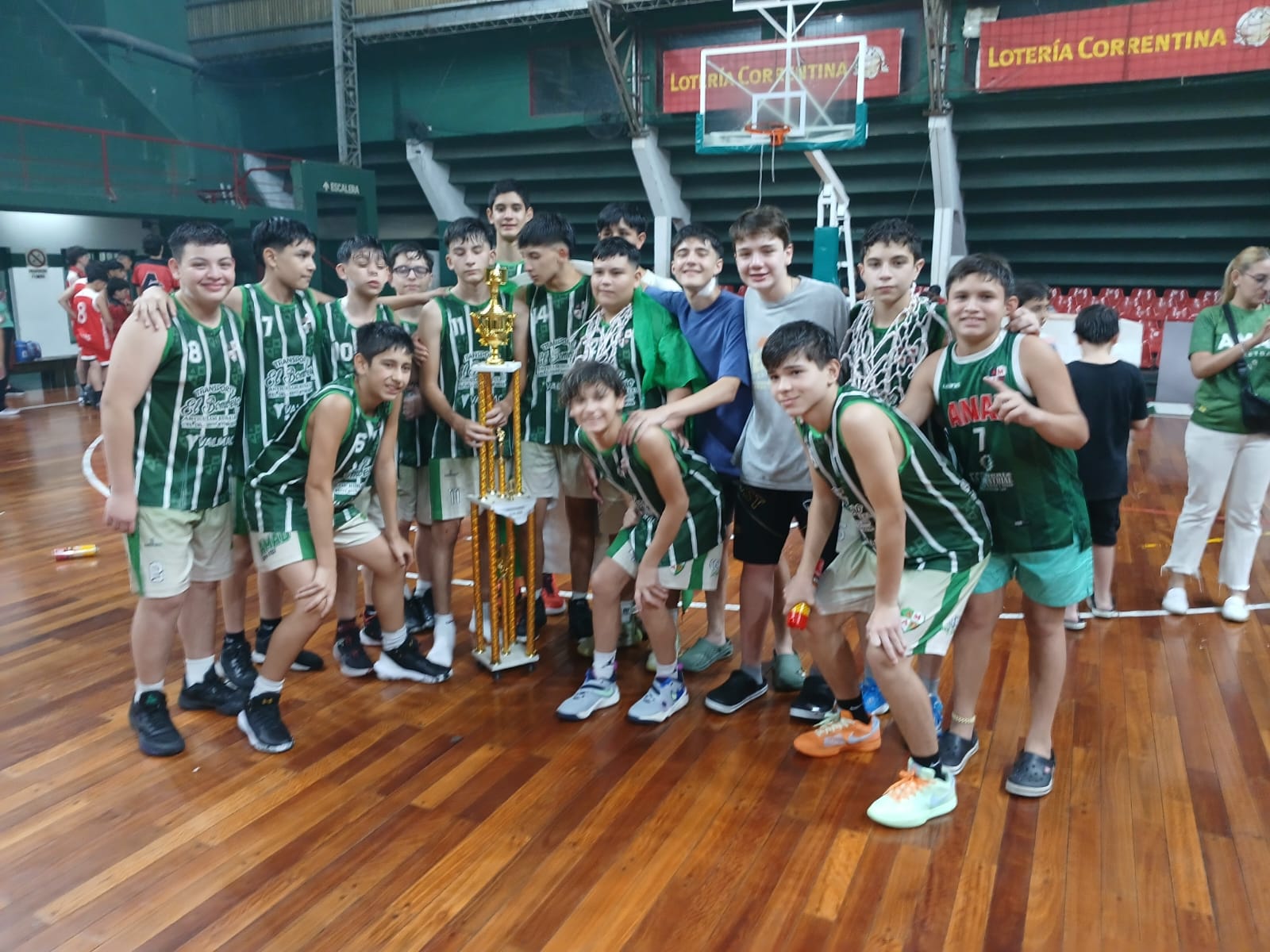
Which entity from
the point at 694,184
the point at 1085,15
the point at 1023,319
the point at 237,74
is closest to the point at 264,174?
the point at 237,74

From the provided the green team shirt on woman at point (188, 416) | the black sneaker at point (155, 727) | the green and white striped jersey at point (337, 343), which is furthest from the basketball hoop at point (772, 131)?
the black sneaker at point (155, 727)

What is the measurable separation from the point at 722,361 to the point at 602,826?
4.98 ft

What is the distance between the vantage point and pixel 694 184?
40.4 feet

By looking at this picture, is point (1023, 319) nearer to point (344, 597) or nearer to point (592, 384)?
point (592, 384)

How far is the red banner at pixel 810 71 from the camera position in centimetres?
1000

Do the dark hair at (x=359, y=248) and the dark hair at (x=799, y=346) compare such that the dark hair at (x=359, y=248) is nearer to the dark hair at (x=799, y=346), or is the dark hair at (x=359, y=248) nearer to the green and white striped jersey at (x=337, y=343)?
the green and white striped jersey at (x=337, y=343)

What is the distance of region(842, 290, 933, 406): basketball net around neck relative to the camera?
265cm

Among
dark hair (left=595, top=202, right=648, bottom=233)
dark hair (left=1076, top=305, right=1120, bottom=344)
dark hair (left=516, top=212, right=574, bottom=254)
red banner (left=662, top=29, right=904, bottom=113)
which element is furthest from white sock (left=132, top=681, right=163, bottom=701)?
red banner (left=662, top=29, right=904, bottom=113)

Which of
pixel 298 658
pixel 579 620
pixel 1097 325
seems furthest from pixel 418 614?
pixel 1097 325

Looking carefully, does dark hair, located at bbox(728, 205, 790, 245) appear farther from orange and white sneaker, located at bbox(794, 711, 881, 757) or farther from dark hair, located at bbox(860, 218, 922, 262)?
orange and white sneaker, located at bbox(794, 711, 881, 757)

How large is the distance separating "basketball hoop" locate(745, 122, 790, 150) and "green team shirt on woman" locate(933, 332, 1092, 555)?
23.3 ft

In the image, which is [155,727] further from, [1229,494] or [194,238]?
[1229,494]

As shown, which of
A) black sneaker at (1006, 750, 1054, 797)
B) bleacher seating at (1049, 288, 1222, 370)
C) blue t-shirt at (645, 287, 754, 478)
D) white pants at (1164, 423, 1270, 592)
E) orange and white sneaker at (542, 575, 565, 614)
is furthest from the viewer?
bleacher seating at (1049, 288, 1222, 370)

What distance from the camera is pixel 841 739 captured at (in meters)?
2.78
